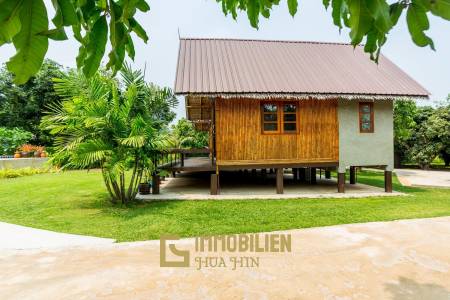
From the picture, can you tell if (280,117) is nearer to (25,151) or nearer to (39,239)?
(39,239)

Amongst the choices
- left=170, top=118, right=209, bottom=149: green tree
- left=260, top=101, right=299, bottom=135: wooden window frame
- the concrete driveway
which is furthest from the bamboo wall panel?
left=170, top=118, right=209, bottom=149: green tree

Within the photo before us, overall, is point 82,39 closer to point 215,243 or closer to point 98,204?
point 215,243

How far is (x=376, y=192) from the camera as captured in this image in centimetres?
1001

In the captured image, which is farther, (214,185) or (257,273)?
(214,185)

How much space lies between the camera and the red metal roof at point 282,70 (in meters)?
9.41

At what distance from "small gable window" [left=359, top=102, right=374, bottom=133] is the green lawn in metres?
2.48

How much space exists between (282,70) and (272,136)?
2.69m

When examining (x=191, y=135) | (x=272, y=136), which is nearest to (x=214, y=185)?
(x=272, y=136)

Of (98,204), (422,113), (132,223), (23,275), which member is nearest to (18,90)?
(98,204)

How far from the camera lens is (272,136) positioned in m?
9.55

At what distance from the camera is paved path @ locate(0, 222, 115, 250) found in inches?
179

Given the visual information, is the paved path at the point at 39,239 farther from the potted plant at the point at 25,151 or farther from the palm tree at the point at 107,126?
the potted plant at the point at 25,151

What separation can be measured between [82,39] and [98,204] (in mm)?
7283

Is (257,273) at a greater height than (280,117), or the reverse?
(280,117)
